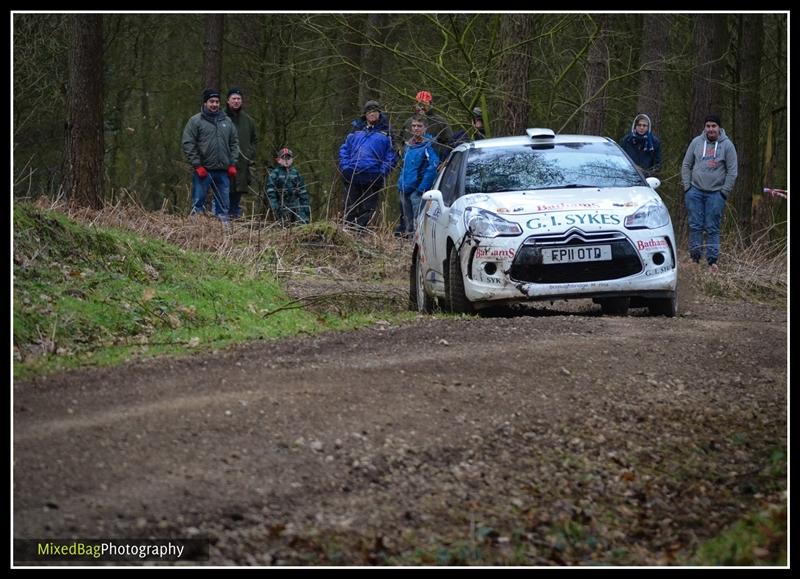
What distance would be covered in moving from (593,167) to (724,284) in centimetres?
465

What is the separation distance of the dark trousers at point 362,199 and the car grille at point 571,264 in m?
6.64

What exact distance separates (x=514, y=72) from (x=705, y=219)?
329 centimetres

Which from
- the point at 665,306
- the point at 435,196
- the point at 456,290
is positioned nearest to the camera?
the point at 456,290

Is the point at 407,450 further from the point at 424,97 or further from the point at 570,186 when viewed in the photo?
the point at 424,97

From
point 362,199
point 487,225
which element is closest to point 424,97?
point 362,199

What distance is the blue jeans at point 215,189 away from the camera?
17.7 meters

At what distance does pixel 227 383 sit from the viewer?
7.50 m

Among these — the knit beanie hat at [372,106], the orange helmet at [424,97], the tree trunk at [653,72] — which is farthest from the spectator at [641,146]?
the tree trunk at [653,72]

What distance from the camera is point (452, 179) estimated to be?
12531 millimetres

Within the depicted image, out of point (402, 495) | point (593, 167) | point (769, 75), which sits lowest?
point (402, 495)

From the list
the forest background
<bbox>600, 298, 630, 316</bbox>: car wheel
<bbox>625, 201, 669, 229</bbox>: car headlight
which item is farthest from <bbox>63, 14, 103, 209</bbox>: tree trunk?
<bbox>625, 201, 669, 229</bbox>: car headlight

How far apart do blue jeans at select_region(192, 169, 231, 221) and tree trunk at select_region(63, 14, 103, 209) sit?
1.95 m

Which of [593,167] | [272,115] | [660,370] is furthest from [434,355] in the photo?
[272,115]
